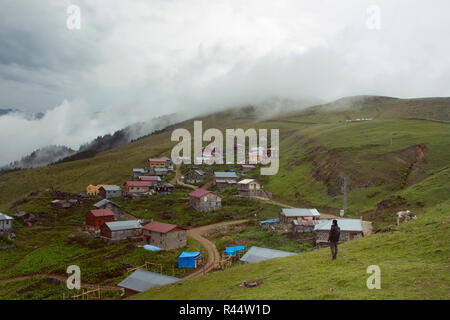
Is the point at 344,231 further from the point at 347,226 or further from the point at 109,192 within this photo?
the point at 109,192

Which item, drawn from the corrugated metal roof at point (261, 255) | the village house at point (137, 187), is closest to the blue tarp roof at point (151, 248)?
the corrugated metal roof at point (261, 255)

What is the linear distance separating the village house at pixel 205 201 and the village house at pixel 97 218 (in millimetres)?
21855

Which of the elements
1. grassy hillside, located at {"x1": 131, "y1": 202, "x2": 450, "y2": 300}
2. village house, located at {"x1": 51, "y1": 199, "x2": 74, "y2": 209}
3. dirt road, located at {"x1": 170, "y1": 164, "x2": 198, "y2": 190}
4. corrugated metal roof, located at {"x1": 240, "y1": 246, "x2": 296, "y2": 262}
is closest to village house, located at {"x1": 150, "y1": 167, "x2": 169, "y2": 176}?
dirt road, located at {"x1": 170, "y1": 164, "x2": 198, "y2": 190}

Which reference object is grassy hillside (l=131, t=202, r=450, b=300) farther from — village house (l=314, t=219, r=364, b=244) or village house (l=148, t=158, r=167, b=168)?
village house (l=148, t=158, r=167, b=168)

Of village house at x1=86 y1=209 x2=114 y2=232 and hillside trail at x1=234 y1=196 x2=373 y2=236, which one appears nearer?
hillside trail at x1=234 y1=196 x2=373 y2=236

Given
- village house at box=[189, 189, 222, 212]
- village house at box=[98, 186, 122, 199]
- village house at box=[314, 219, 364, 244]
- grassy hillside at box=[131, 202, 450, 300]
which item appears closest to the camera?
grassy hillside at box=[131, 202, 450, 300]

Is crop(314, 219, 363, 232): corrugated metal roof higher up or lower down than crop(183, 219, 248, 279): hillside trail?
higher up

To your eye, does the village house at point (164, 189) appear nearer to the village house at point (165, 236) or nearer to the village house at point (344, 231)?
the village house at point (165, 236)

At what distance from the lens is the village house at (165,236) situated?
56.6 m

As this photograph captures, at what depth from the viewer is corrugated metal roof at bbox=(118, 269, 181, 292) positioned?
32.5 meters

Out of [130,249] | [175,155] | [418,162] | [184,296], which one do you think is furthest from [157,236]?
[175,155]

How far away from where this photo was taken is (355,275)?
719 inches

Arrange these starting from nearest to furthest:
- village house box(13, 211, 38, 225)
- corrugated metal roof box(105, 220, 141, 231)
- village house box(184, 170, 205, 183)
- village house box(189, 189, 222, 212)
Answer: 1. corrugated metal roof box(105, 220, 141, 231)
2. village house box(13, 211, 38, 225)
3. village house box(189, 189, 222, 212)
4. village house box(184, 170, 205, 183)
